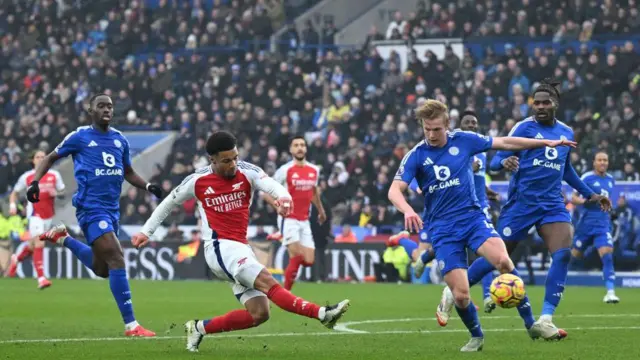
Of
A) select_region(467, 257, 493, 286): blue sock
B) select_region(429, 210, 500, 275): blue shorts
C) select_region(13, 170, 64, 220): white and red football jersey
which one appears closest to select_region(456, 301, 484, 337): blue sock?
select_region(429, 210, 500, 275): blue shorts

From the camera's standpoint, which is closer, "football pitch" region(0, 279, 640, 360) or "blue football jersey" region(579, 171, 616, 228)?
"football pitch" region(0, 279, 640, 360)

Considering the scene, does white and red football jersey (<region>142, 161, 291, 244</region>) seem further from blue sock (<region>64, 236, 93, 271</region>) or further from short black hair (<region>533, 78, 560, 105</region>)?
blue sock (<region>64, 236, 93, 271</region>)

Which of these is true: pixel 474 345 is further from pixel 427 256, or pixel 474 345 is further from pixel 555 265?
pixel 427 256

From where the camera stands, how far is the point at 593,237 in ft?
71.1

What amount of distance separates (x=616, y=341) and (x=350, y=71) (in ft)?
78.3

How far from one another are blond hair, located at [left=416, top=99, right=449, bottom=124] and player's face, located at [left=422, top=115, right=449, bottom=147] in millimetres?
39

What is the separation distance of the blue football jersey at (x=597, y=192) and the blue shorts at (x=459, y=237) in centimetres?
991

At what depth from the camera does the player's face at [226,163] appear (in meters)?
11.1

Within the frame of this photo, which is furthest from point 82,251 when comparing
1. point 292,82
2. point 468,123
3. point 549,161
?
point 292,82

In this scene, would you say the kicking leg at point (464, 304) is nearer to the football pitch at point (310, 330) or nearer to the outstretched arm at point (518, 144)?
the football pitch at point (310, 330)

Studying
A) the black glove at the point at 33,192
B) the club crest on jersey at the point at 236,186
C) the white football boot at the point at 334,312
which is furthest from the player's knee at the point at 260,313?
the black glove at the point at 33,192

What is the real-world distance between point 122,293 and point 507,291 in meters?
4.70

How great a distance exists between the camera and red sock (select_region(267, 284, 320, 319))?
415 inches

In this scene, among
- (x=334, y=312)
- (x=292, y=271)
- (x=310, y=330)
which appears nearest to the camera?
(x=334, y=312)
